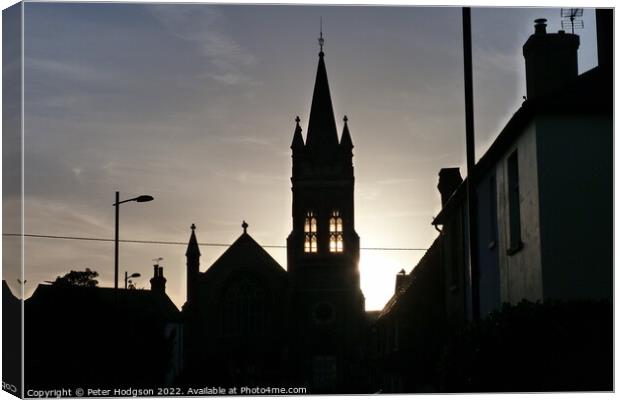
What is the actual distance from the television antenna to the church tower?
5346 centimetres

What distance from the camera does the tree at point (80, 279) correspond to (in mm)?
29969

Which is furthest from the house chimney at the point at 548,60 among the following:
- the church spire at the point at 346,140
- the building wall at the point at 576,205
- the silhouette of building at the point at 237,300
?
the silhouette of building at the point at 237,300

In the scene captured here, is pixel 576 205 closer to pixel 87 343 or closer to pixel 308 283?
pixel 87 343

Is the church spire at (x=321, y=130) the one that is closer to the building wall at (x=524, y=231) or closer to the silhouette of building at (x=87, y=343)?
the silhouette of building at (x=87, y=343)

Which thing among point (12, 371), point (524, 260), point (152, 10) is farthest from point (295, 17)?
point (12, 371)

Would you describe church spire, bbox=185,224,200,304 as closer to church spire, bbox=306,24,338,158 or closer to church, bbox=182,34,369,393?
church, bbox=182,34,369,393

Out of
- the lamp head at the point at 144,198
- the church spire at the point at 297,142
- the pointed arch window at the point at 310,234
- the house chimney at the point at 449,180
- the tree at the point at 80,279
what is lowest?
the tree at the point at 80,279

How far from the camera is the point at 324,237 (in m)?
79.1

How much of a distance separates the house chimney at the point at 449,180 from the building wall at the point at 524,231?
12.2m

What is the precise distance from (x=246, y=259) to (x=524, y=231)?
60.9 meters

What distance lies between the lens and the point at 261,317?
A: 7919 centimetres

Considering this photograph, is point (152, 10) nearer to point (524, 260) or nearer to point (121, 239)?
point (524, 260)

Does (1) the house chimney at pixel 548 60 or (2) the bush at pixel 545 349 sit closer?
(2) the bush at pixel 545 349

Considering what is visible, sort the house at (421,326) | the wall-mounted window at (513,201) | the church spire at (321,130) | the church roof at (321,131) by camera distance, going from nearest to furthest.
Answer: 1. the wall-mounted window at (513,201)
2. the house at (421,326)
3. the church spire at (321,130)
4. the church roof at (321,131)
